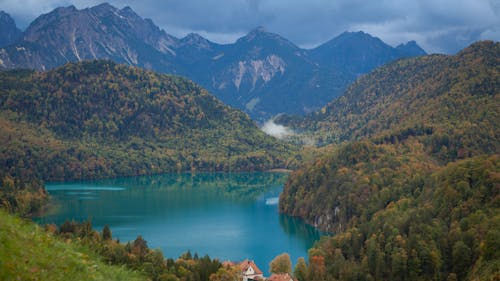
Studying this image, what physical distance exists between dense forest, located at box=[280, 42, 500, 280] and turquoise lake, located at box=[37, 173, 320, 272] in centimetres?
845

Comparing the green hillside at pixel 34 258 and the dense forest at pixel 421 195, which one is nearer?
the green hillside at pixel 34 258

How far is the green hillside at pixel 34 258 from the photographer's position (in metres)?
13.2

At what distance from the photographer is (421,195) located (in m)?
93.0

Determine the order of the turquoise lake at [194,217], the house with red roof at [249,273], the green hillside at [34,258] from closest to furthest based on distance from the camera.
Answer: the green hillside at [34,258] < the house with red roof at [249,273] < the turquoise lake at [194,217]

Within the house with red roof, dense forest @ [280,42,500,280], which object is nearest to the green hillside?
dense forest @ [280,42,500,280]

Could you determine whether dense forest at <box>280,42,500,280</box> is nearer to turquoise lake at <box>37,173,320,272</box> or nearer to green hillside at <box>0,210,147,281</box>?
turquoise lake at <box>37,173,320,272</box>

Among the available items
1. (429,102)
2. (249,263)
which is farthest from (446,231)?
(429,102)

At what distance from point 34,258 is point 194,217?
11078cm

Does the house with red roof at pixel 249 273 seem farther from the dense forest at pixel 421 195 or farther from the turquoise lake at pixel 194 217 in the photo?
the turquoise lake at pixel 194 217

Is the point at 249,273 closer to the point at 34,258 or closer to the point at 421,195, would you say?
the point at 421,195

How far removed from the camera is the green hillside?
13.2 metres

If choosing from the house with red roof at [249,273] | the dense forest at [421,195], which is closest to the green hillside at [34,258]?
the dense forest at [421,195]

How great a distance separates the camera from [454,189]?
3196 inches

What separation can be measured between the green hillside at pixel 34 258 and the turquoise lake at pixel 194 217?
212ft
